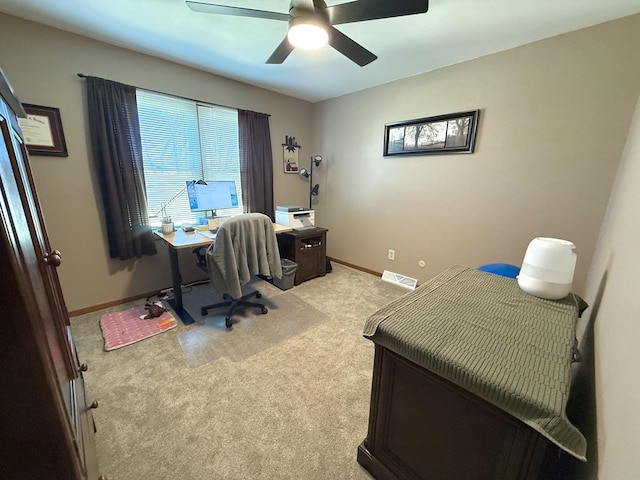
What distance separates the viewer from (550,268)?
1112 mm

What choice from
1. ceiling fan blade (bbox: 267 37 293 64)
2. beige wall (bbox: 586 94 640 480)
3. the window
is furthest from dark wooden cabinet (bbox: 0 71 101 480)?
the window

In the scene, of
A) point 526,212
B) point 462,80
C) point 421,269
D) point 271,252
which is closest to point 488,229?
point 526,212

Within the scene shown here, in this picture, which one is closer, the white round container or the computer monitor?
the white round container

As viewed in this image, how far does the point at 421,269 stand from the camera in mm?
3033

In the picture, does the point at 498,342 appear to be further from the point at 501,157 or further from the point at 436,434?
the point at 501,157

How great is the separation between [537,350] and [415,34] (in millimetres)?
2260

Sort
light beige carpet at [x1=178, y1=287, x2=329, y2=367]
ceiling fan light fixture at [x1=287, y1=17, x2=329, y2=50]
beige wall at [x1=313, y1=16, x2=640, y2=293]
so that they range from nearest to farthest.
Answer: ceiling fan light fixture at [x1=287, y1=17, x2=329, y2=50]
beige wall at [x1=313, y1=16, x2=640, y2=293]
light beige carpet at [x1=178, y1=287, x2=329, y2=367]

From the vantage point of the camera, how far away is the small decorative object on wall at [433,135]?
96.1 inches

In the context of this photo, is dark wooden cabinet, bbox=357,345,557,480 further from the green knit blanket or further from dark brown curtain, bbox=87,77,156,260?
dark brown curtain, bbox=87,77,156,260

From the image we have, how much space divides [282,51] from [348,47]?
0.49 metres

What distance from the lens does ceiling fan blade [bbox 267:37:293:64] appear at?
1.72 metres

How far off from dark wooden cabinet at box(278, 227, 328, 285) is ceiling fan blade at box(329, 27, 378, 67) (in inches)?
72.9

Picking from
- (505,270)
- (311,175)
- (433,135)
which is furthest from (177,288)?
(433,135)

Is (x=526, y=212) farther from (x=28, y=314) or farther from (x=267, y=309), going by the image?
(x=28, y=314)
